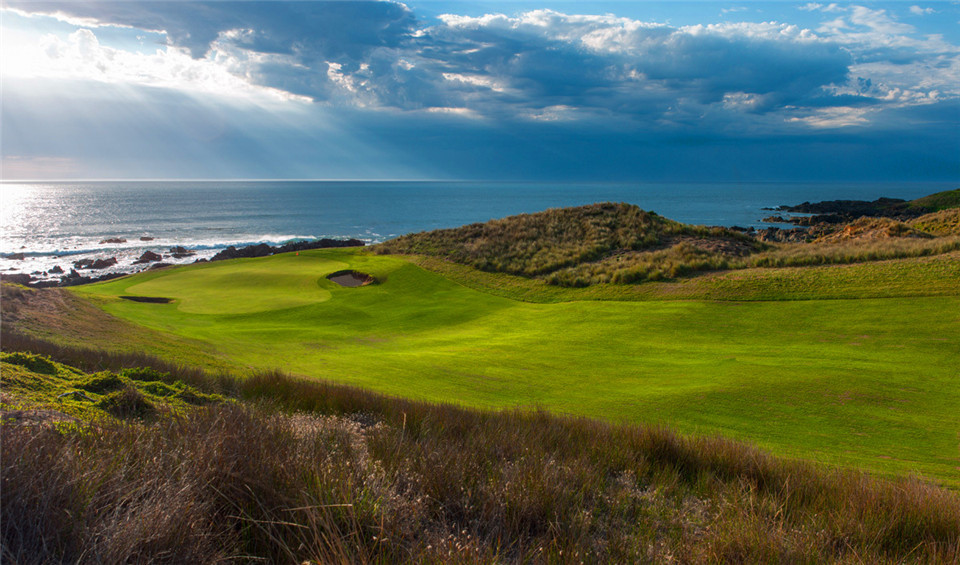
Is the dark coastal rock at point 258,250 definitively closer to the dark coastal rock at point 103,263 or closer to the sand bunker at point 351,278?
the dark coastal rock at point 103,263

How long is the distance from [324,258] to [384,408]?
22698mm

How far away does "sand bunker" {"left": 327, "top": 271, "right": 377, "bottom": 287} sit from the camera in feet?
71.9

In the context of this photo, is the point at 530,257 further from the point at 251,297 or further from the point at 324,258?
the point at 251,297

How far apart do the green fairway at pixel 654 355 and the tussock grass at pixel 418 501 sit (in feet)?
7.56

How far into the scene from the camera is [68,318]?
8.75 metres

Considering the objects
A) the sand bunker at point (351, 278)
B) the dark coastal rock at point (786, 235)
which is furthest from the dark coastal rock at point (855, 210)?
the sand bunker at point (351, 278)

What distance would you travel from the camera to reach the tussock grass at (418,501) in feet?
6.91

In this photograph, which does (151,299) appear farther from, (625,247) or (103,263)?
(103,263)

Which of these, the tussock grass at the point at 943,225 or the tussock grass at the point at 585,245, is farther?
the tussock grass at the point at 943,225

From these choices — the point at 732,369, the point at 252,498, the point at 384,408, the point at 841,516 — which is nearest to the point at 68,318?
the point at 384,408

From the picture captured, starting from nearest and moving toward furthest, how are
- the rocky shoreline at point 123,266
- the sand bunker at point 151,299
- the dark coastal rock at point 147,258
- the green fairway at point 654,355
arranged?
the green fairway at point 654,355 → the sand bunker at point 151,299 → the rocky shoreline at point 123,266 → the dark coastal rock at point 147,258

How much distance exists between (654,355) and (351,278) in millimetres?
15800

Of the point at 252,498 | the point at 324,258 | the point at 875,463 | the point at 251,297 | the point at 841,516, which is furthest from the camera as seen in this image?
the point at 324,258

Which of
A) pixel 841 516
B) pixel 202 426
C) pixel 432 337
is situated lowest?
pixel 432 337
